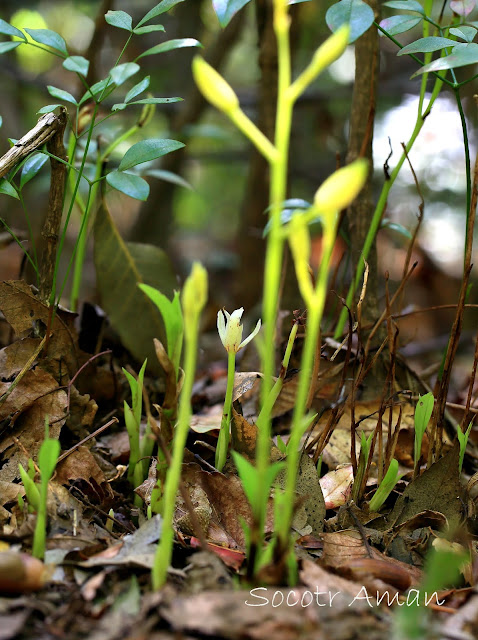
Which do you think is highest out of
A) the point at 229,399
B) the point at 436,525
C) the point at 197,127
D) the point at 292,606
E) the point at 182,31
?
the point at 182,31

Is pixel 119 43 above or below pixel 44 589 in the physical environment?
above

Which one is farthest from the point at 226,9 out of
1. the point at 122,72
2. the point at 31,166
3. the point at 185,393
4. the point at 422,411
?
the point at 422,411

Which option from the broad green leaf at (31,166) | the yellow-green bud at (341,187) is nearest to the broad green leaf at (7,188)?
the broad green leaf at (31,166)

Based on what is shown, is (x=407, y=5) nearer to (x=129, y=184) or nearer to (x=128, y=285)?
(x=129, y=184)

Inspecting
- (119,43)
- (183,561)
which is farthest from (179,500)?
(119,43)

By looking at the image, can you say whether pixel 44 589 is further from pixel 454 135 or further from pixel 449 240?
pixel 449 240

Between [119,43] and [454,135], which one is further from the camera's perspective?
[454,135]

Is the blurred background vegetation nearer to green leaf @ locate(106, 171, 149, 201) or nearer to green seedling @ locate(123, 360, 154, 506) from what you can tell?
green leaf @ locate(106, 171, 149, 201)

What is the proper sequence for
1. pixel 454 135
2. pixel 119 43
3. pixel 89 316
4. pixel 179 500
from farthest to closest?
1. pixel 454 135
2. pixel 119 43
3. pixel 89 316
4. pixel 179 500
